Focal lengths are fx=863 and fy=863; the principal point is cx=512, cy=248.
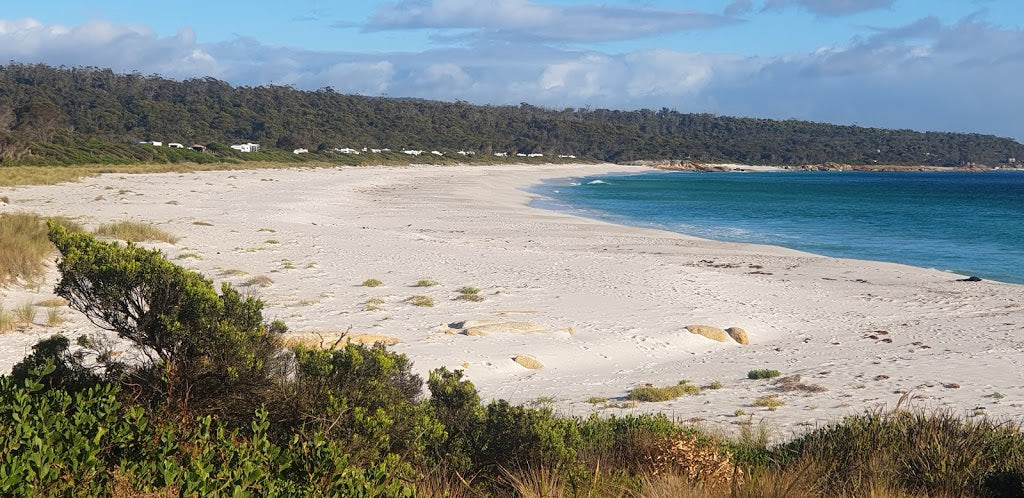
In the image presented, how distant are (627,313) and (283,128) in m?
108

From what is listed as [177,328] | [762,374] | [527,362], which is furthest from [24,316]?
[762,374]

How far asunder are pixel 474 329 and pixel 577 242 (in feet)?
44.9

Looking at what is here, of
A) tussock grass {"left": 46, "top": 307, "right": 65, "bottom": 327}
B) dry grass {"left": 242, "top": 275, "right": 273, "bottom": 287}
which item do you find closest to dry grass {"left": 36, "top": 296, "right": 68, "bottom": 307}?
tussock grass {"left": 46, "top": 307, "right": 65, "bottom": 327}

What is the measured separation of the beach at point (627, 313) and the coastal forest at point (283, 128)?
1712 inches

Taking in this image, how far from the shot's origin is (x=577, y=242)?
25109 millimetres

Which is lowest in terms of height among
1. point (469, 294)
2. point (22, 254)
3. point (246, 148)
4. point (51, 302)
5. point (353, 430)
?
point (469, 294)

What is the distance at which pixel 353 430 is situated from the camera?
468 centimetres

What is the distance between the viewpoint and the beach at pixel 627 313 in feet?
31.3

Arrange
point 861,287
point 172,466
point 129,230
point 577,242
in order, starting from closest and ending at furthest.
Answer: point 172,466
point 861,287
point 129,230
point 577,242

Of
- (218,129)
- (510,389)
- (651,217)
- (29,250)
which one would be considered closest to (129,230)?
(29,250)

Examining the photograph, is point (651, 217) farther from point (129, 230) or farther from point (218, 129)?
point (218, 129)

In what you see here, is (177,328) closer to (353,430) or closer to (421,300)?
(353,430)

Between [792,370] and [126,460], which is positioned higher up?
[126,460]

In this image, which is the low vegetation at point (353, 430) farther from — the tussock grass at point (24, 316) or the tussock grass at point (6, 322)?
the tussock grass at point (24, 316)
